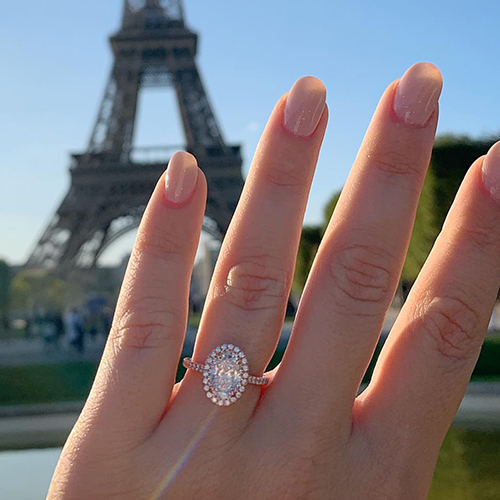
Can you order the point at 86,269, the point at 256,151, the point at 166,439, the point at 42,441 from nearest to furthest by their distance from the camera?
the point at 166,439, the point at 256,151, the point at 42,441, the point at 86,269

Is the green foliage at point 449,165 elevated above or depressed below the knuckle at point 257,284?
above

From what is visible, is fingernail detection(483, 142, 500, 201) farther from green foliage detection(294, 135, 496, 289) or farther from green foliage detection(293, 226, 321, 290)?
green foliage detection(293, 226, 321, 290)

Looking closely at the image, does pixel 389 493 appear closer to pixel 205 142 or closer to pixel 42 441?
pixel 42 441

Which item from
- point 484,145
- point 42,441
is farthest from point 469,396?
point 484,145

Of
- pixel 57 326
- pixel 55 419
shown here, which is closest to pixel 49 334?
pixel 57 326

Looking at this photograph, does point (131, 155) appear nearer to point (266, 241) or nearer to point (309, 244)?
point (309, 244)

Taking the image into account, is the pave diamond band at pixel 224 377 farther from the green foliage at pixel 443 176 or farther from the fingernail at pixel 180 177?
the green foliage at pixel 443 176

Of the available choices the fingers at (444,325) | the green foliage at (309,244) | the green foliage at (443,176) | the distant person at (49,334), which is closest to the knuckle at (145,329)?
the fingers at (444,325)
